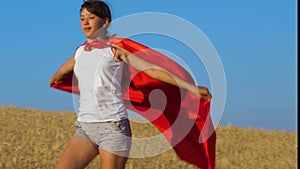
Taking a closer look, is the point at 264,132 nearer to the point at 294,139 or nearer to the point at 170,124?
the point at 294,139

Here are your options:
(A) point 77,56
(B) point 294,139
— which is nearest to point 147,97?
(A) point 77,56

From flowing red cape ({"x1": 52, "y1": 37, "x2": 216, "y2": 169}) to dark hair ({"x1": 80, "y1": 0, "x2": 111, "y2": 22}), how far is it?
36.6 inches

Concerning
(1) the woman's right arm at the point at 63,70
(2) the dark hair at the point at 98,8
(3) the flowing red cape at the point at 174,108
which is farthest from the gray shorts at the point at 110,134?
(3) the flowing red cape at the point at 174,108

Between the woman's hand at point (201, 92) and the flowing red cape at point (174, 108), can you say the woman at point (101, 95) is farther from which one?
the flowing red cape at point (174, 108)

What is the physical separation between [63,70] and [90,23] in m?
0.78

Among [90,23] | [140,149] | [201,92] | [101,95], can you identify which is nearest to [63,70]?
[90,23]

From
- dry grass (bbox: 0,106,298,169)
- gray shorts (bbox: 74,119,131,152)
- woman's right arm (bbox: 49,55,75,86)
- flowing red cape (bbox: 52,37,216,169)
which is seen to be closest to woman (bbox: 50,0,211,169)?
gray shorts (bbox: 74,119,131,152)

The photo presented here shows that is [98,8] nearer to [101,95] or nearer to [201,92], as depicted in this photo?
[101,95]

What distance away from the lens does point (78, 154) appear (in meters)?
5.75

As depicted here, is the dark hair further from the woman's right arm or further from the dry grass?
the dry grass

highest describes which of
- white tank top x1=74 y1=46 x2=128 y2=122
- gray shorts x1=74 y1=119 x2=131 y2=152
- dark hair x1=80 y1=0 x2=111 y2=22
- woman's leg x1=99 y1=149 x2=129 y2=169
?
dark hair x1=80 y1=0 x2=111 y2=22

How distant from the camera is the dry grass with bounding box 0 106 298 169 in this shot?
1367cm

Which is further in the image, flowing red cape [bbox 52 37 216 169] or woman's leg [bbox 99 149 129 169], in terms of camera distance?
flowing red cape [bbox 52 37 216 169]

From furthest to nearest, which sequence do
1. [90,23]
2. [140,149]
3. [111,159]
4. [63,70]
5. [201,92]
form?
[140,149]
[63,70]
[90,23]
[201,92]
[111,159]
